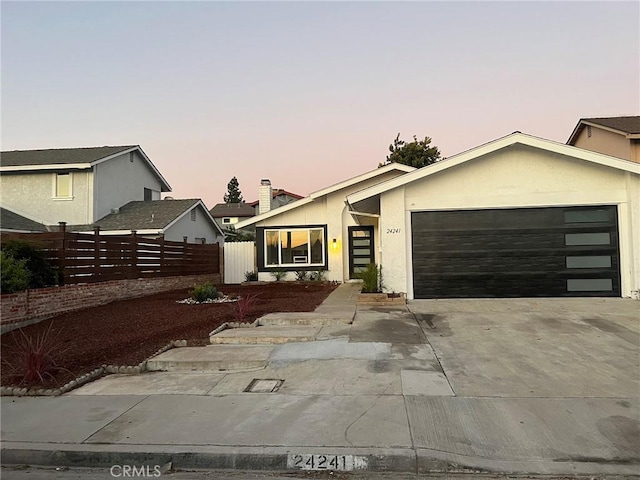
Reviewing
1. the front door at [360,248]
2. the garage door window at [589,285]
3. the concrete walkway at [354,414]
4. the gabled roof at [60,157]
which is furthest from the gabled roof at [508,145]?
the gabled roof at [60,157]

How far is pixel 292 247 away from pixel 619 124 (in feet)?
51.4

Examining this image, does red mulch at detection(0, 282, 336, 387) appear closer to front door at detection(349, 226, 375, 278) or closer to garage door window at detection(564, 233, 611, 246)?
front door at detection(349, 226, 375, 278)

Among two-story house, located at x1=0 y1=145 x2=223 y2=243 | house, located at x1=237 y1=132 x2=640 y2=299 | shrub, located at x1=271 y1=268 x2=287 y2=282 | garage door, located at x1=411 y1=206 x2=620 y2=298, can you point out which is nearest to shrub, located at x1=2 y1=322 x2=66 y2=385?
house, located at x1=237 y1=132 x2=640 y2=299

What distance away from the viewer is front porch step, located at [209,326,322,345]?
312 inches

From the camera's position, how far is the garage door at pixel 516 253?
12289mm

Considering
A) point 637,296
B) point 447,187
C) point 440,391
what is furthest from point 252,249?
point 440,391

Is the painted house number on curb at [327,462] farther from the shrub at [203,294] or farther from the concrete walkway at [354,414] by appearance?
the shrub at [203,294]

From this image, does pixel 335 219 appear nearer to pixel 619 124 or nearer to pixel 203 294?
pixel 203 294

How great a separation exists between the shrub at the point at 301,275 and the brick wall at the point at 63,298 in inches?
228

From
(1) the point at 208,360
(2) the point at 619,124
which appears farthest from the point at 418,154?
(1) the point at 208,360

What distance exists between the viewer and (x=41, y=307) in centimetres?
988

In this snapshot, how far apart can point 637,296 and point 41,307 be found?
14.4m

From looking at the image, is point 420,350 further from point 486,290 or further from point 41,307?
point 41,307

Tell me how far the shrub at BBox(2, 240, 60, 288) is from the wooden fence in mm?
208
